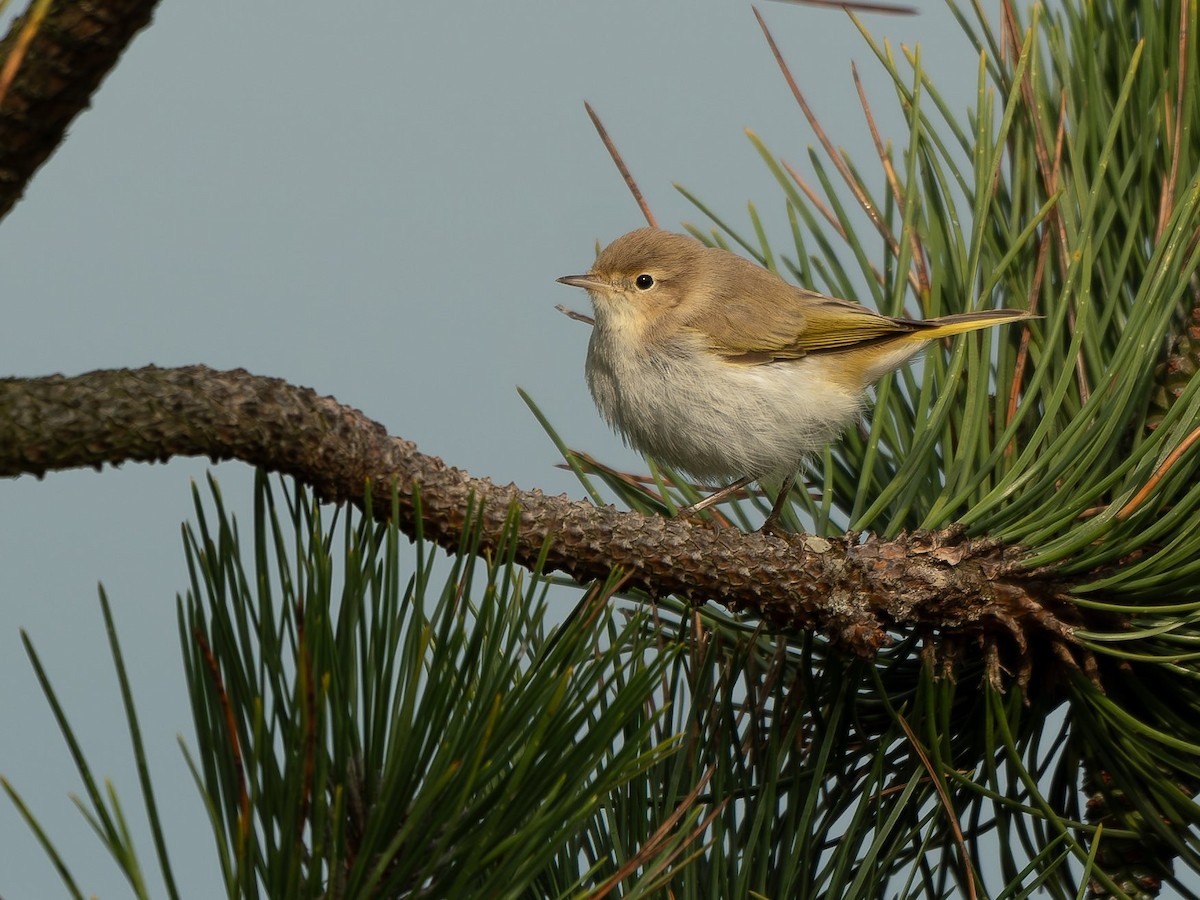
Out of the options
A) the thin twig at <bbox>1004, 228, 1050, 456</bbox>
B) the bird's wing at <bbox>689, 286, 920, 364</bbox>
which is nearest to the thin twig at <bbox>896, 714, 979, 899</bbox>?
the thin twig at <bbox>1004, 228, 1050, 456</bbox>

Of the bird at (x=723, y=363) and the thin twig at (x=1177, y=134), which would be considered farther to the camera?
the bird at (x=723, y=363)

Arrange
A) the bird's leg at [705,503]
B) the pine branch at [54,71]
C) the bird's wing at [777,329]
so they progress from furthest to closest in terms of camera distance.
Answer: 1. the bird's wing at [777,329]
2. the bird's leg at [705,503]
3. the pine branch at [54,71]

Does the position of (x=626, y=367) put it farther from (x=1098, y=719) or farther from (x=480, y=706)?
(x=480, y=706)

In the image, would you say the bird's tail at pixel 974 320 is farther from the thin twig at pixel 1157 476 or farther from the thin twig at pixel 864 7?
the thin twig at pixel 864 7

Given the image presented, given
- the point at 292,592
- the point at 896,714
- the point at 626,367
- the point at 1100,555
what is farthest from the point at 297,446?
the point at 626,367

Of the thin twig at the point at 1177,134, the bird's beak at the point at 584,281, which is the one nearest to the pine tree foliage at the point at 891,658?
the thin twig at the point at 1177,134

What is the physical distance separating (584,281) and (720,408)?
804 mm

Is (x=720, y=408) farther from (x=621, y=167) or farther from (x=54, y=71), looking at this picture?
(x=54, y=71)

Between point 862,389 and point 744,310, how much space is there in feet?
1.48

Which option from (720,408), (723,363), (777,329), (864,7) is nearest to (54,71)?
(864,7)

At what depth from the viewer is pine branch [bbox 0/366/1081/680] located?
1240 mm

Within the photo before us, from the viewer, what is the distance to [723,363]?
11.6ft

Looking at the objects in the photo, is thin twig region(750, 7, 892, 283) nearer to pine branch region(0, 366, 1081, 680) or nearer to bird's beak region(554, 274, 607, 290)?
pine branch region(0, 366, 1081, 680)

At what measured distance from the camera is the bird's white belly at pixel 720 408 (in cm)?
323
